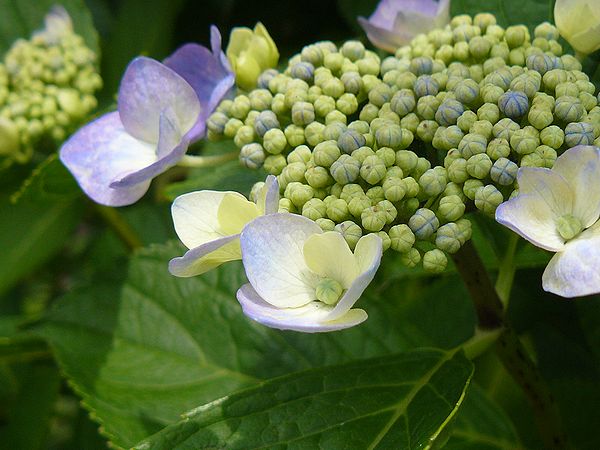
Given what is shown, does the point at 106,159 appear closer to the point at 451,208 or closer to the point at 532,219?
the point at 451,208

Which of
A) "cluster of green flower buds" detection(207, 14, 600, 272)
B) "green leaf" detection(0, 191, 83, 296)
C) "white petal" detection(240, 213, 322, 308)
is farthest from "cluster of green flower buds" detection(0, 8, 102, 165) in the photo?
"white petal" detection(240, 213, 322, 308)

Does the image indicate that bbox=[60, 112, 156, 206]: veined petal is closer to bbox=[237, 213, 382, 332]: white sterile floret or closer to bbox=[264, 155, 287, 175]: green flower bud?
bbox=[264, 155, 287, 175]: green flower bud

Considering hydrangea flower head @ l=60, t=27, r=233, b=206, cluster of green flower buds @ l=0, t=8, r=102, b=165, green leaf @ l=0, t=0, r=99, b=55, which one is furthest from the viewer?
green leaf @ l=0, t=0, r=99, b=55

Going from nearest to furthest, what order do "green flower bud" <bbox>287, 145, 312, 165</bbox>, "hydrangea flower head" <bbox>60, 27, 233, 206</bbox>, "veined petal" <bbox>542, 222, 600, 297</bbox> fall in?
"veined petal" <bbox>542, 222, 600, 297</bbox> → "green flower bud" <bbox>287, 145, 312, 165</bbox> → "hydrangea flower head" <bbox>60, 27, 233, 206</bbox>

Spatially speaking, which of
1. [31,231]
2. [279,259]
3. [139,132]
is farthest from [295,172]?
[31,231]

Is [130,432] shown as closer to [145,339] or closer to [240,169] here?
[145,339]

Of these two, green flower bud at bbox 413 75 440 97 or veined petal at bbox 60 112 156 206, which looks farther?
veined petal at bbox 60 112 156 206
